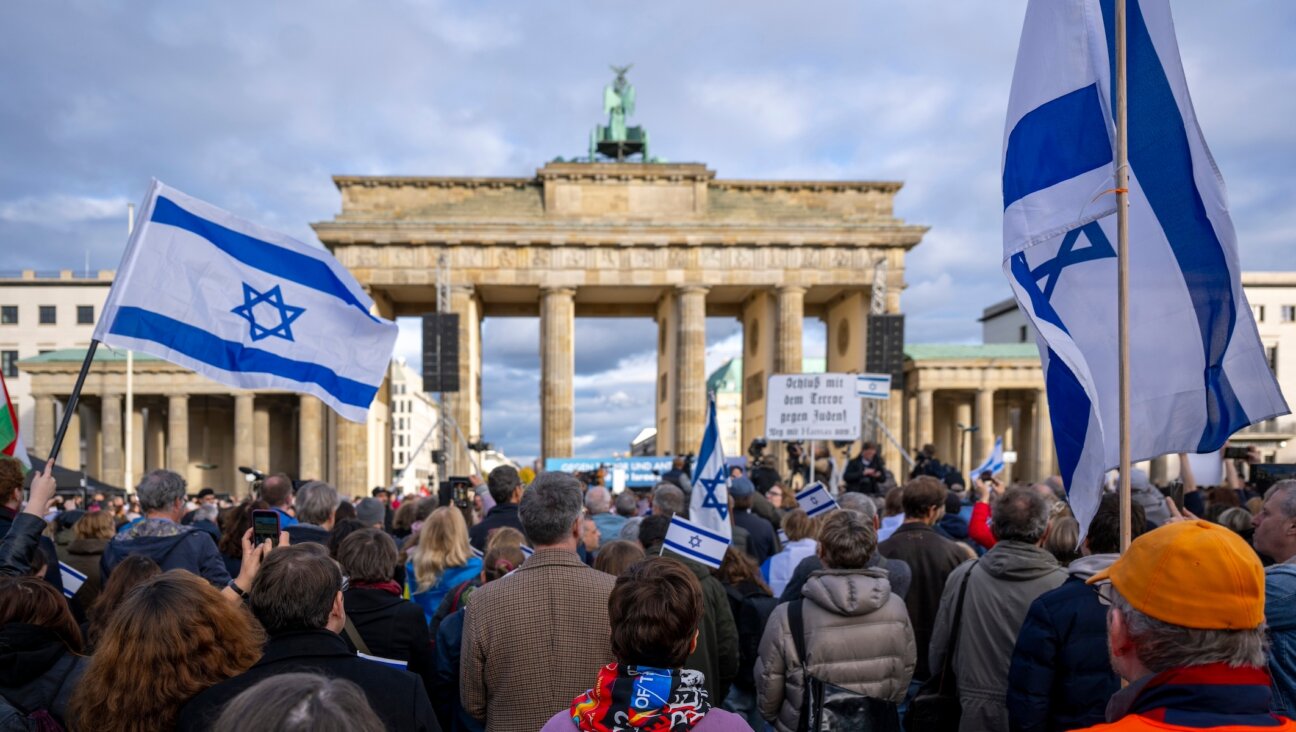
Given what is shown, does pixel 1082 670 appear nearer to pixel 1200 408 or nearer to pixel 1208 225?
pixel 1200 408

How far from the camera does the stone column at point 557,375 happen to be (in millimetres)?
45375

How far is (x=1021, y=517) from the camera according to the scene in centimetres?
475

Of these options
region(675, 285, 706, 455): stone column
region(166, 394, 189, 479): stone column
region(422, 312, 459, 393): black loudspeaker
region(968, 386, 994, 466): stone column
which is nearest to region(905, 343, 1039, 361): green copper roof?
region(968, 386, 994, 466): stone column

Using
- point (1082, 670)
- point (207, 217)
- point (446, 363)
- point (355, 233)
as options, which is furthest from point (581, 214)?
point (1082, 670)

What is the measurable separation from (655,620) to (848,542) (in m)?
1.84

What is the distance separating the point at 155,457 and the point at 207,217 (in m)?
60.7

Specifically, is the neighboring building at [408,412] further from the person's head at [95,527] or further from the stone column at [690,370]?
the person's head at [95,527]

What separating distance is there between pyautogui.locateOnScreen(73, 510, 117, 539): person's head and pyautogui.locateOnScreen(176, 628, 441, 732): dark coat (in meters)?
4.95

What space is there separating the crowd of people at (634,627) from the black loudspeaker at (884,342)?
28448 mm

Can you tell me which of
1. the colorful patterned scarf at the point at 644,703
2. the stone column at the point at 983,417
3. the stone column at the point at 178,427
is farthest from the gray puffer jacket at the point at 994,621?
the stone column at the point at 178,427

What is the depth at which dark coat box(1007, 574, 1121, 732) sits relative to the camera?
390 centimetres

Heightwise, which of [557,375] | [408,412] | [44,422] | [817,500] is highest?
[557,375]

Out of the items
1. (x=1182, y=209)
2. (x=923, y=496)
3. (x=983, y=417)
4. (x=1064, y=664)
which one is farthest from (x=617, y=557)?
(x=983, y=417)

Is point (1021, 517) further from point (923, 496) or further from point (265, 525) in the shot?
point (265, 525)
